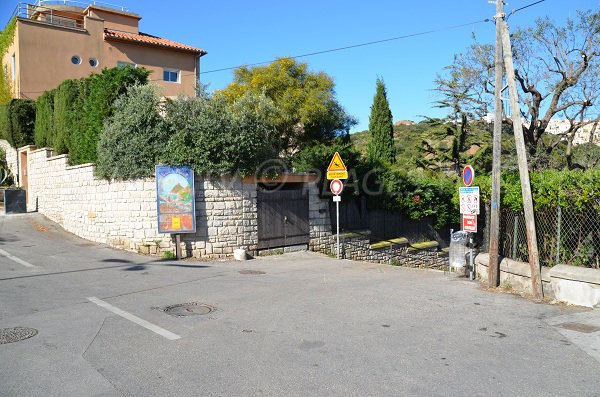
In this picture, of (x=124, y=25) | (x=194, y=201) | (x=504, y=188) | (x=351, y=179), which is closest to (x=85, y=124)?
(x=194, y=201)

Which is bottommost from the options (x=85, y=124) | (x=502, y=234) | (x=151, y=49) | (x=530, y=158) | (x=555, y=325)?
(x=555, y=325)

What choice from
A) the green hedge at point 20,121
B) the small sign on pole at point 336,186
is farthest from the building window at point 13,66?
the small sign on pole at point 336,186

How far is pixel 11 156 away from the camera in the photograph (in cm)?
2488

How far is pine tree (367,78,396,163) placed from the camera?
2484 cm

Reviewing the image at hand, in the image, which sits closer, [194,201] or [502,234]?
[502,234]

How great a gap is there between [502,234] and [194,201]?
828 centimetres

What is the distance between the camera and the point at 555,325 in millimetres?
7250

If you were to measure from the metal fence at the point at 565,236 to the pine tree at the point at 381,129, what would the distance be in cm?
1468

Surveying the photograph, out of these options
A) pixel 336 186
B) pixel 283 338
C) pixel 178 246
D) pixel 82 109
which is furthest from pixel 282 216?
pixel 283 338

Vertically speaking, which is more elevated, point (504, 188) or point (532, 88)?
point (532, 88)

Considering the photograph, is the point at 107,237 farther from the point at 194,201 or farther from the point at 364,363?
the point at 364,363

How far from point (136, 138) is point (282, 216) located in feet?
16.7

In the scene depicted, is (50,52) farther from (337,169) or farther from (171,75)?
(337,169)

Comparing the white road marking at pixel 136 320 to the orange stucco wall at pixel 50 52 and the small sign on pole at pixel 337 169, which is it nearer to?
the small sign on pole at pixel 337 169
